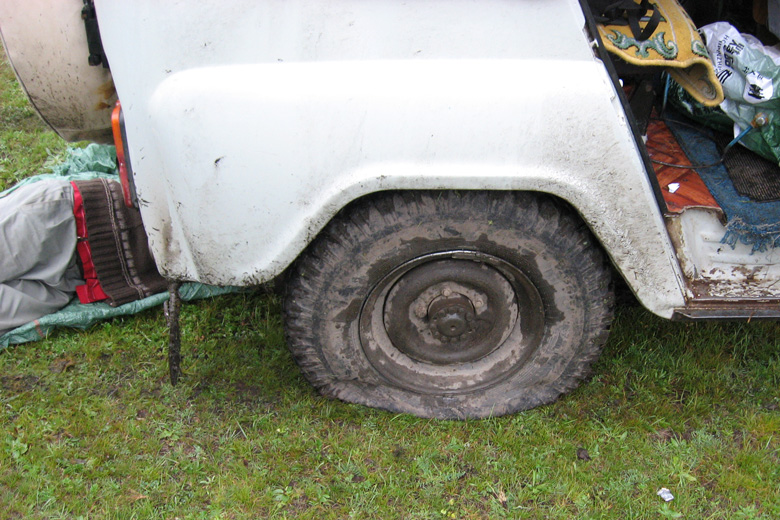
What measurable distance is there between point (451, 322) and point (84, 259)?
1.88 metres

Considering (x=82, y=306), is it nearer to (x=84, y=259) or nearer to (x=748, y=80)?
(x=84, y=259)

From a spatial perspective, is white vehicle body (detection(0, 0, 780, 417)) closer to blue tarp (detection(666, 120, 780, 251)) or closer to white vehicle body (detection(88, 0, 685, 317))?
white vehicle body (detection(88, 0, 685, 317))

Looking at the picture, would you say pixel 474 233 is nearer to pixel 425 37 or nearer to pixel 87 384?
pixel 425 37

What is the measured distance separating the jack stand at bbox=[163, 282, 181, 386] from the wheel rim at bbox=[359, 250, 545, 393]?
672 millimetres

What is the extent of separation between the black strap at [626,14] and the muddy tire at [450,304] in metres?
0.63

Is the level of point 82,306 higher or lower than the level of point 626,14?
lower

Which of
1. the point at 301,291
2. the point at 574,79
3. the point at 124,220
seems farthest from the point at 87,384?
the point at 574,79

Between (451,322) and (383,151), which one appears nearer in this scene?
(383,151)

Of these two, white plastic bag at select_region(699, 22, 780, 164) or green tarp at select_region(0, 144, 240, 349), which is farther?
green tarp at select_region(0, 144, 240, 349)

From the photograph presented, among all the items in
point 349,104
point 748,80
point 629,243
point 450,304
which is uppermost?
point 349,104

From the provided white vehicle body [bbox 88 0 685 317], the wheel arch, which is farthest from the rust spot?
the wheel arch

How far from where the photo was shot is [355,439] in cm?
246

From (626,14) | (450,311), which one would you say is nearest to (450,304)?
(450,311)

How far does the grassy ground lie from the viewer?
7.34ft
